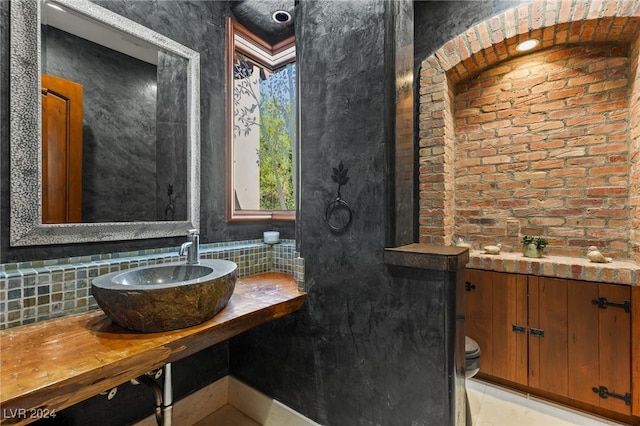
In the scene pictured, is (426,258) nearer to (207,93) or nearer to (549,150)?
(207,93)

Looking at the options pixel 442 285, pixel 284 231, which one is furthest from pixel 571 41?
pixel 284 231

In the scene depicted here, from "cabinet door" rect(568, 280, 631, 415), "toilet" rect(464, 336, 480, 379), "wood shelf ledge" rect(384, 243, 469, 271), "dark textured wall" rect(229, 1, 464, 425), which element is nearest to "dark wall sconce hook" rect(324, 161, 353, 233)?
"dark textured wall" rect(229, 1, 464, 425)

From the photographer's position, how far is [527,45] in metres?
2.26

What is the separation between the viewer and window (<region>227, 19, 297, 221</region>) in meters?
2.12

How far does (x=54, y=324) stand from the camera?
45.2 inches

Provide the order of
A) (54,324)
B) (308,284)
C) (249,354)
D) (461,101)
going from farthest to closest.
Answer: (461,101) < (249,354) < (308,284) < (54,324)

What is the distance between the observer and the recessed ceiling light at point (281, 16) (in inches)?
82.4

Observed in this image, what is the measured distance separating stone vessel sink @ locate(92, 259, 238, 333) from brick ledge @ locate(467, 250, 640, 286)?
199 cm

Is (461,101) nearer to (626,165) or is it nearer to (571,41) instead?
(571,41)

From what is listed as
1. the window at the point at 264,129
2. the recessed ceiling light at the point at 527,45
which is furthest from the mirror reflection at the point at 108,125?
the recessed ceiling light at the point at 527,45

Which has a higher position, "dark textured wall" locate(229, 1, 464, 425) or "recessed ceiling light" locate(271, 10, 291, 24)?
"recessed ceiling light" locate(271, 10, 291, 24)

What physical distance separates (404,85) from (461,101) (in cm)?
162

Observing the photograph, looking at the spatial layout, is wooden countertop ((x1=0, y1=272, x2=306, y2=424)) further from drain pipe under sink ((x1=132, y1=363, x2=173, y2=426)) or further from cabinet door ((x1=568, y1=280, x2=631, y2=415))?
cabinet door ((x1=568, y1=280, x2=631, y2=415))

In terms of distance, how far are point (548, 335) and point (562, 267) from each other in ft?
1.66
